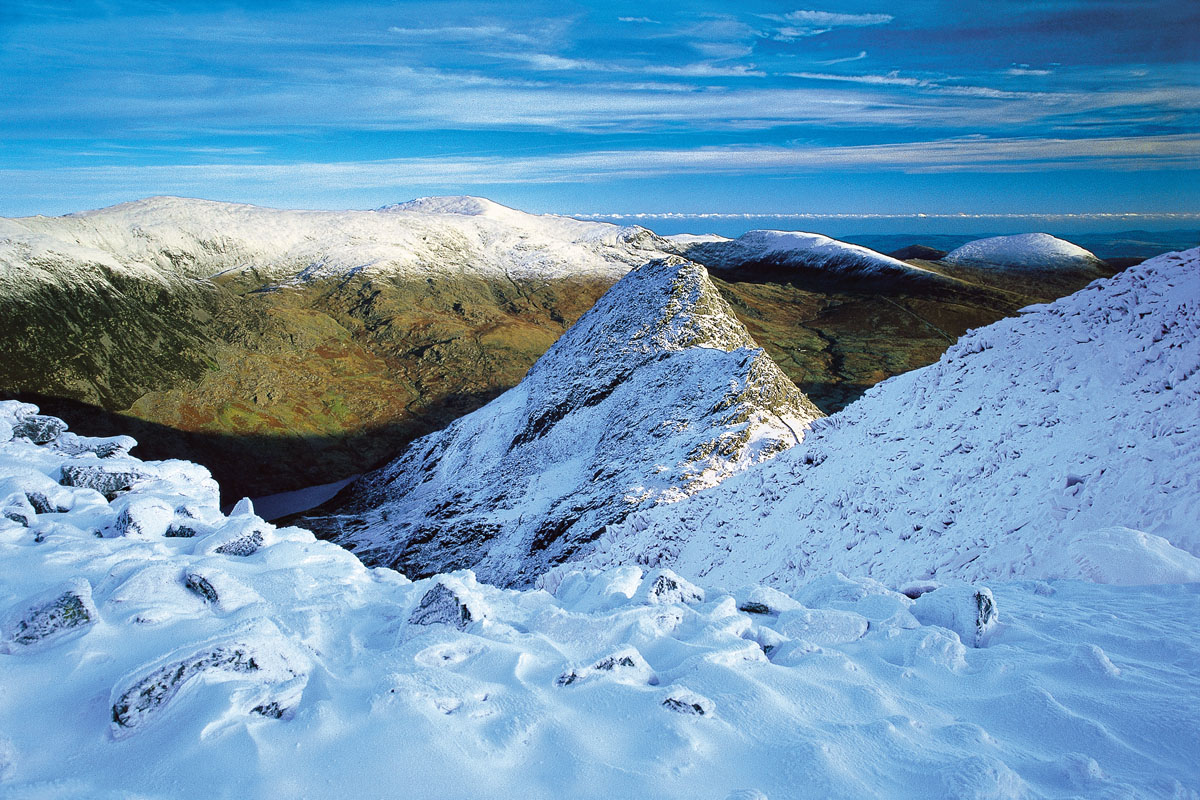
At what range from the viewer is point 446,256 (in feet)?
605

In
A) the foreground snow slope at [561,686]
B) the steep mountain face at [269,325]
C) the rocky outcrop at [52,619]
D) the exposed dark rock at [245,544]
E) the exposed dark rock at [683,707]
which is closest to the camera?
the foreground snow slope at [561,686]

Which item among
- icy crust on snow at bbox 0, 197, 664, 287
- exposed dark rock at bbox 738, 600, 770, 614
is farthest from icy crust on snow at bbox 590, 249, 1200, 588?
icy crust on snow at bbox 0, 197, 664, 287

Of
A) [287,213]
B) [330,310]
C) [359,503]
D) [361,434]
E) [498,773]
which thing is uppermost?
[287,213]

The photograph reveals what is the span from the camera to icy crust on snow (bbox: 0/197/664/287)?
118 meters

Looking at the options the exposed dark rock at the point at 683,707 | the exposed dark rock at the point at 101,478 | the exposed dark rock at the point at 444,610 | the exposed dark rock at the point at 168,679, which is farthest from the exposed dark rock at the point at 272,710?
the exposed dark rock at the point at 101,478

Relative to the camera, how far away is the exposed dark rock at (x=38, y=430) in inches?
615

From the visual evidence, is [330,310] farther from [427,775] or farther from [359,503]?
[427,775]

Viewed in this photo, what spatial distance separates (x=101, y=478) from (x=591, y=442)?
2704 centimetres

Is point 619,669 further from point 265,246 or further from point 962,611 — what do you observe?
point 265,246

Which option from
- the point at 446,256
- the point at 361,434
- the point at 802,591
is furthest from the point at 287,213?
the point at 802,591

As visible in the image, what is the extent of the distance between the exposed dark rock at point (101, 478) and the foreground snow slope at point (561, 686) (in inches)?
121

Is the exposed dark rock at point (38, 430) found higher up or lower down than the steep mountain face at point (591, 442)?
higher up

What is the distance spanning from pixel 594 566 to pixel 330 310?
142m

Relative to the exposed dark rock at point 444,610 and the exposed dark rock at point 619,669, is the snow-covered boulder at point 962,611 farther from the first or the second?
the exposed dark rock at point 444,610
